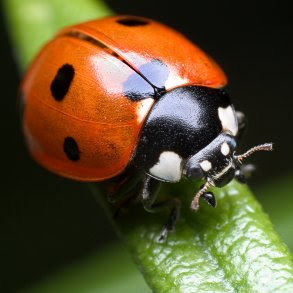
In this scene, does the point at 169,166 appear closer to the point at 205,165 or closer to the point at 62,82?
the point at 205,165

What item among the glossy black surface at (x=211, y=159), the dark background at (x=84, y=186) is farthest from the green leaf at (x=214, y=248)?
the dark background at (x=84, y=186)

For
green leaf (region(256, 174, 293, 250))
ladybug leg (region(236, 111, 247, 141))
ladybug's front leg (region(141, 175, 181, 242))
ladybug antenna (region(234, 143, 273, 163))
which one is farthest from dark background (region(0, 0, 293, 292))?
ladybug's front leg (region(141, 175, 181, 242))

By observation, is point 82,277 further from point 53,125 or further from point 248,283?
point 248,283

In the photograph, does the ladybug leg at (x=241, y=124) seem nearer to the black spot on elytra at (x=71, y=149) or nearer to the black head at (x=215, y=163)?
the black head at (x=215, y=163)

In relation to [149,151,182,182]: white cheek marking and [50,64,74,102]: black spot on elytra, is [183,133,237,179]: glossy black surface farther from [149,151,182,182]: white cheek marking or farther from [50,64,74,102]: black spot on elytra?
[50,64,74,102]: black spot on elytra

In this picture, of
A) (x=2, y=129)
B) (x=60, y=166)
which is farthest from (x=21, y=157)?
(x=60, y=166)

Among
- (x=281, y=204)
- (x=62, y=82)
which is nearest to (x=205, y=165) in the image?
(x=62, y=82)
